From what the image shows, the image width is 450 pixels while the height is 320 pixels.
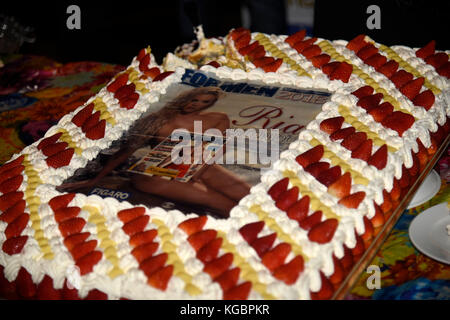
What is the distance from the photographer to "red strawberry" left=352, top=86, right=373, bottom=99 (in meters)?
1.94

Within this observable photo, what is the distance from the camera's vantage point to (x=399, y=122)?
1.81 meters

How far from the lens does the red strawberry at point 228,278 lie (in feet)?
4.21

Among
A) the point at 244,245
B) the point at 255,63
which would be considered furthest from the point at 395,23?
the point at 244,245

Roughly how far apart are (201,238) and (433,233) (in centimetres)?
67

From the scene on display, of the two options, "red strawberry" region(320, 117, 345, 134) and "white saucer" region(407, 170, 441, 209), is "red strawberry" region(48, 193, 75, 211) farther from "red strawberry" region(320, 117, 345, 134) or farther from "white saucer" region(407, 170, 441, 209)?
"white saucer" region(407, 170, 441, 209)

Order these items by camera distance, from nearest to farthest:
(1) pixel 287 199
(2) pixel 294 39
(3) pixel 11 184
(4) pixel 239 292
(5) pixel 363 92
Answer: (4) pixel 239 292 < (1) pixel 287 199 < (3) pixel 11 184 < (5) pixel 363 92 < (2) pixel 294 39

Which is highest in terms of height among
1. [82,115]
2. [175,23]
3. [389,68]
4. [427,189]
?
[389,68]

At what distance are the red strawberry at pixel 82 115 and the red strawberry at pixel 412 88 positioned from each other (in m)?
1.10

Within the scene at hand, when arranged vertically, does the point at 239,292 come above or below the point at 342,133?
below

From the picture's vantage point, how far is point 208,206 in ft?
4.95

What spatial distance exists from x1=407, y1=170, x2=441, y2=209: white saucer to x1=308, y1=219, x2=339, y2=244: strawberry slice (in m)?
0.49

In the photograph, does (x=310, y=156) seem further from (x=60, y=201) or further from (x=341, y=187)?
(x=60, y=201)

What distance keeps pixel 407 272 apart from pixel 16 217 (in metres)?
1.07

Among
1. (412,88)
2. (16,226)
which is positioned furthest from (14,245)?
(412,88)
